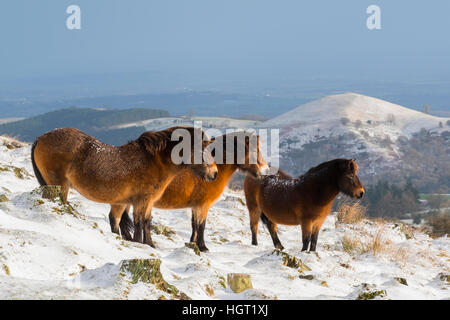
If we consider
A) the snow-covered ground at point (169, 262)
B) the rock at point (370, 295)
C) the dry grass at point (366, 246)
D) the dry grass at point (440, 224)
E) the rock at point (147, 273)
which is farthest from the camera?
the dry grass at point (440, 224)

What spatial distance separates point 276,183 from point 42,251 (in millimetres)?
6283

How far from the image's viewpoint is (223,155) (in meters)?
10.1

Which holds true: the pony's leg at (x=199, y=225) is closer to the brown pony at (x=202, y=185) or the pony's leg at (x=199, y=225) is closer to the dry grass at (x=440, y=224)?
the brown pony at (x=202, y=185)

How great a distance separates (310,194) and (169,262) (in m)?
4.05

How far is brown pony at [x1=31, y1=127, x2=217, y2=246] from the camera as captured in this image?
8664 mm

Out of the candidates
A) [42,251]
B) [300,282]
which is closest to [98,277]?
[42,251]

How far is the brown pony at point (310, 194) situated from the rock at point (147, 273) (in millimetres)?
5548

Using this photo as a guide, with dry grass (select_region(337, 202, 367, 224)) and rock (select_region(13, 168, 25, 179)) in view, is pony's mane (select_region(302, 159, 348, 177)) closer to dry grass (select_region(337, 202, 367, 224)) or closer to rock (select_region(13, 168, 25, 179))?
dry grass (select_region(337, 202, 367, 224))

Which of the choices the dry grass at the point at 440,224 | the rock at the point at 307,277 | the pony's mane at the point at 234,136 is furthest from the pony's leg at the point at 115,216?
the dry grass at the point at 440,224

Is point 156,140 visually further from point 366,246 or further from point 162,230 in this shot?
point 366,246

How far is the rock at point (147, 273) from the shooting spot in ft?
17.3

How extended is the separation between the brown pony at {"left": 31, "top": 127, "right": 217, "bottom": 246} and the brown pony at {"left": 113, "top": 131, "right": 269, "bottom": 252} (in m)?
1.04

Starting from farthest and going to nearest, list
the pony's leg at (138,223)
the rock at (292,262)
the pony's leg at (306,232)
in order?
the pony's leg at (306,232)
the pony's leg at (138,223)
the rock at (292,262)
